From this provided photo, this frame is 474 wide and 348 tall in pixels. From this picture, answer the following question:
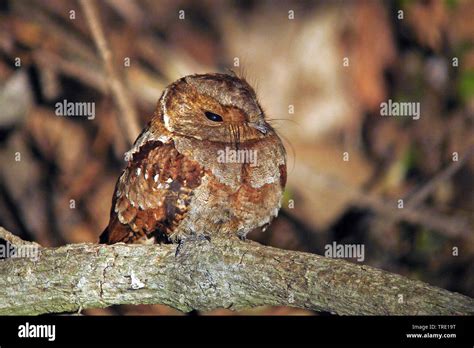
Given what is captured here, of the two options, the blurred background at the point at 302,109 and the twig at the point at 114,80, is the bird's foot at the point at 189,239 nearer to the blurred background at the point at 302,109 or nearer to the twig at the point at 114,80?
the twig at the point at 114,80

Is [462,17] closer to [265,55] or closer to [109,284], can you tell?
[265,55]

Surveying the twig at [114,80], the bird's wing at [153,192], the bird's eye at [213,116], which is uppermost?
the twig at [114,80]

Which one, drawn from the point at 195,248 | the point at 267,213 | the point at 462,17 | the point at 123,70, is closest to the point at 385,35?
the point at 462,17

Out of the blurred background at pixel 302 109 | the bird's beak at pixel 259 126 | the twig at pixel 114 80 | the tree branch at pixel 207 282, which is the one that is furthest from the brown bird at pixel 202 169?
the blurred background at pixel 302 109

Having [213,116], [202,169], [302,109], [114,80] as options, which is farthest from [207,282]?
[302,109]

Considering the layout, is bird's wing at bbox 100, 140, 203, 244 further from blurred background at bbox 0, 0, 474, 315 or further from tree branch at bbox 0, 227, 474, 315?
blurred background at bbox 0, 0, 474, 315

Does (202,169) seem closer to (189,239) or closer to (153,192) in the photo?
(153,192)
